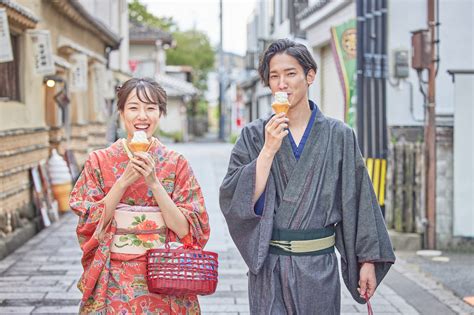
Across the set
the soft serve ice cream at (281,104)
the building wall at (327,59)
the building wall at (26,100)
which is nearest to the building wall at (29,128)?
the building wall at (26,100)

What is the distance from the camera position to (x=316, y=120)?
384 centimetres

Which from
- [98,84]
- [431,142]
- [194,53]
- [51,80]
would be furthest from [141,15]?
[431,142]

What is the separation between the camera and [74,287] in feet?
25.7

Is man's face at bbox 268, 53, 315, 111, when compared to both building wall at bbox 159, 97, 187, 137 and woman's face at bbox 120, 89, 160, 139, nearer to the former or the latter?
woman's face at bbox 120, 89, 160, 139

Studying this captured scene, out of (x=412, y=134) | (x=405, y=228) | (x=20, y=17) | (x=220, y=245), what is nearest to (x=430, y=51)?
(x=412, y=134)

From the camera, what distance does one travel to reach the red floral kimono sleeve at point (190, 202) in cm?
404

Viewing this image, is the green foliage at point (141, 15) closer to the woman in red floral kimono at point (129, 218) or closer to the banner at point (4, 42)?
the banner at point (4, 42)

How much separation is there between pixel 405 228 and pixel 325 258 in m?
6.69

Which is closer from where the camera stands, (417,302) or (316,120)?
(316,120)

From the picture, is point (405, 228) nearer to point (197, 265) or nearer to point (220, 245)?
point (220, 245)

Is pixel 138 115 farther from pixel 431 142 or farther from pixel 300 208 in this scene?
pixel 431 142

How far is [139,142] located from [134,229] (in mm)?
509

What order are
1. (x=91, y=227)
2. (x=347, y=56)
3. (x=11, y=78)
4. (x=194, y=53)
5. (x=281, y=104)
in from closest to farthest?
(x=281, y=104)
(x=91, y=227)
(x=11, y=78)
(x=347, y=56)
(x=194, y=53)

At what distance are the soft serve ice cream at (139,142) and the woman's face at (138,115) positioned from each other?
0.48 feet
